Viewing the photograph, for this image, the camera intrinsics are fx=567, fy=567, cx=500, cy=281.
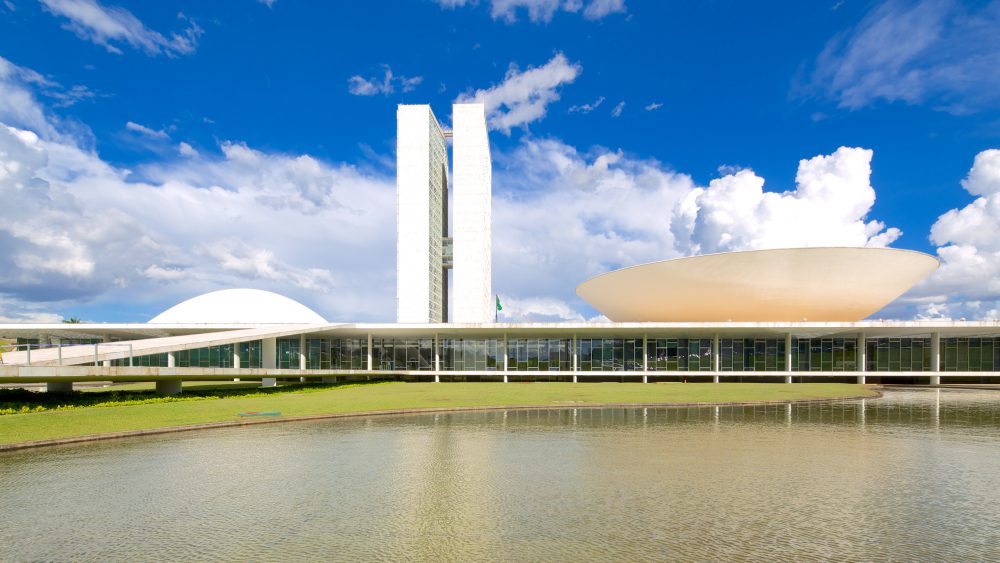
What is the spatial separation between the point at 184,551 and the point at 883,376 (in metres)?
49.6

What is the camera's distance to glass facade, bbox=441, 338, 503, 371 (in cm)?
4400

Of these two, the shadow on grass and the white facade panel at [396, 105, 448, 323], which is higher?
the white facade panel at [396, 105, 448, 323]

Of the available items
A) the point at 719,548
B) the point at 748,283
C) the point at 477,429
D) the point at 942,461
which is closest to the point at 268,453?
the point at 477,429

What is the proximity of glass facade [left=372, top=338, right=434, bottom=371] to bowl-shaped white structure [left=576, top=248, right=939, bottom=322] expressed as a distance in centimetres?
1505

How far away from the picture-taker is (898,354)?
42438 millimetres

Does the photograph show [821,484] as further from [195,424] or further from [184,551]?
[195,424]

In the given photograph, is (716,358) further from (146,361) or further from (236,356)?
(146,361)

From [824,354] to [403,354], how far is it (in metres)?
32.0

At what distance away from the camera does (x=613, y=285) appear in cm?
4491

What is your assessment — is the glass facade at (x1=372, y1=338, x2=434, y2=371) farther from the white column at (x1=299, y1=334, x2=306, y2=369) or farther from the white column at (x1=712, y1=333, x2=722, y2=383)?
the white column at (x1=712, y1=333, x2=722, y2=383)

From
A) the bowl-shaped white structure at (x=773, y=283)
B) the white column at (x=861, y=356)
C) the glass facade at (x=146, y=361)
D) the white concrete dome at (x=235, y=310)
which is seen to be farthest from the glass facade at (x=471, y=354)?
the white column at (x=861, y=356)

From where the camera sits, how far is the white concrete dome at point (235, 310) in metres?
52.4

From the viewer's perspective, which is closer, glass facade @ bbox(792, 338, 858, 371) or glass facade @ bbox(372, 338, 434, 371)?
glass facade @ bbox(792, 338, 858, 371)

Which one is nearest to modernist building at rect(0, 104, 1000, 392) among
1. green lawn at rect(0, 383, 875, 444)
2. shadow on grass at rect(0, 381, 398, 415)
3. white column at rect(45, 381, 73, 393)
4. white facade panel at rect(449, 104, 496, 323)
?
shadow on grass at rect(0, 381, 398, 415)
